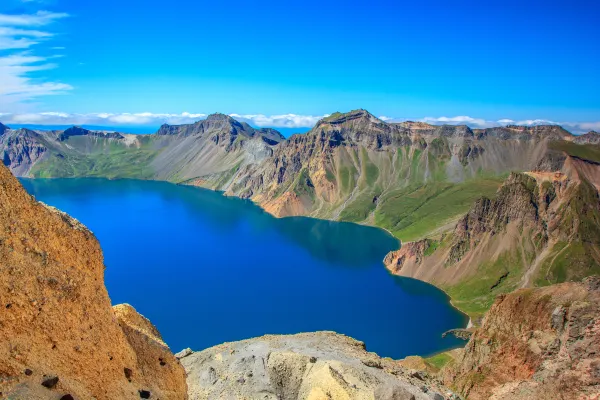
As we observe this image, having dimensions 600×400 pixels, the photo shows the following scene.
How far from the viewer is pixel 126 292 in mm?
176125

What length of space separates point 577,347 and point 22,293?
212ft

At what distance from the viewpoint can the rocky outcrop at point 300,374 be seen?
4791 cm

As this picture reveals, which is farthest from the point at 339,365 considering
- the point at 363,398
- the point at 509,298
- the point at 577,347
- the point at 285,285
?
the point at 285,285

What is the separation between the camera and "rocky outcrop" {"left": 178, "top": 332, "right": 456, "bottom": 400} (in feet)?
157

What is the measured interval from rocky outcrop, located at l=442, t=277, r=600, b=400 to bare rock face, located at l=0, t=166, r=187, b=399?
4830 cm

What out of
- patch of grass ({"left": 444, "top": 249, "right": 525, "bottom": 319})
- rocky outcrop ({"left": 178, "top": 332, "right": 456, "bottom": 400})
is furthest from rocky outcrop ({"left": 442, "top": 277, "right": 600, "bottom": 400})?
patch of grass ({"left": 444, "top": 249, "right": 525, "bottom": 319})

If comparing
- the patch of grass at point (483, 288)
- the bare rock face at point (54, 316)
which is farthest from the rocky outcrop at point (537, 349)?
the patch of grass at point (483, 288)

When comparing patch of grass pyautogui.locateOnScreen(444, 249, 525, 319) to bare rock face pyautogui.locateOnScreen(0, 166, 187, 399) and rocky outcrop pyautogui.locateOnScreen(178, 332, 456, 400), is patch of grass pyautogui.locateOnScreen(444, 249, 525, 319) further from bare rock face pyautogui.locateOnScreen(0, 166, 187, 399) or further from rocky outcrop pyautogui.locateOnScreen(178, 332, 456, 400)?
bare rock face pyautogui.locateOnScreen(0, 166, 187, 399)

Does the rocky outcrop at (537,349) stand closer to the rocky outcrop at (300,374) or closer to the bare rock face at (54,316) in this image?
the rocky outcrop at (300,374)

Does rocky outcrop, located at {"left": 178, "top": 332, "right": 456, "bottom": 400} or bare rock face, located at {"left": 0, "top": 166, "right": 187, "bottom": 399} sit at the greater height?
bare rock face, located at {"left": 0, "top": 166, "right": 187, "bottom": 399}

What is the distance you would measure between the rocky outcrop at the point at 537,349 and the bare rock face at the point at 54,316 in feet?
158

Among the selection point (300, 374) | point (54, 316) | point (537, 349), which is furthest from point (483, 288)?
point (54, 316)

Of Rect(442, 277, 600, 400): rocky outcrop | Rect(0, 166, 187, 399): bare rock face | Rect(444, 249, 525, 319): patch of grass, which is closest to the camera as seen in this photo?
Rect(0, 166, 187, 399): bare rock face

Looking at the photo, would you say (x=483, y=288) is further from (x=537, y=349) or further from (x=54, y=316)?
(x=54, y=316)
